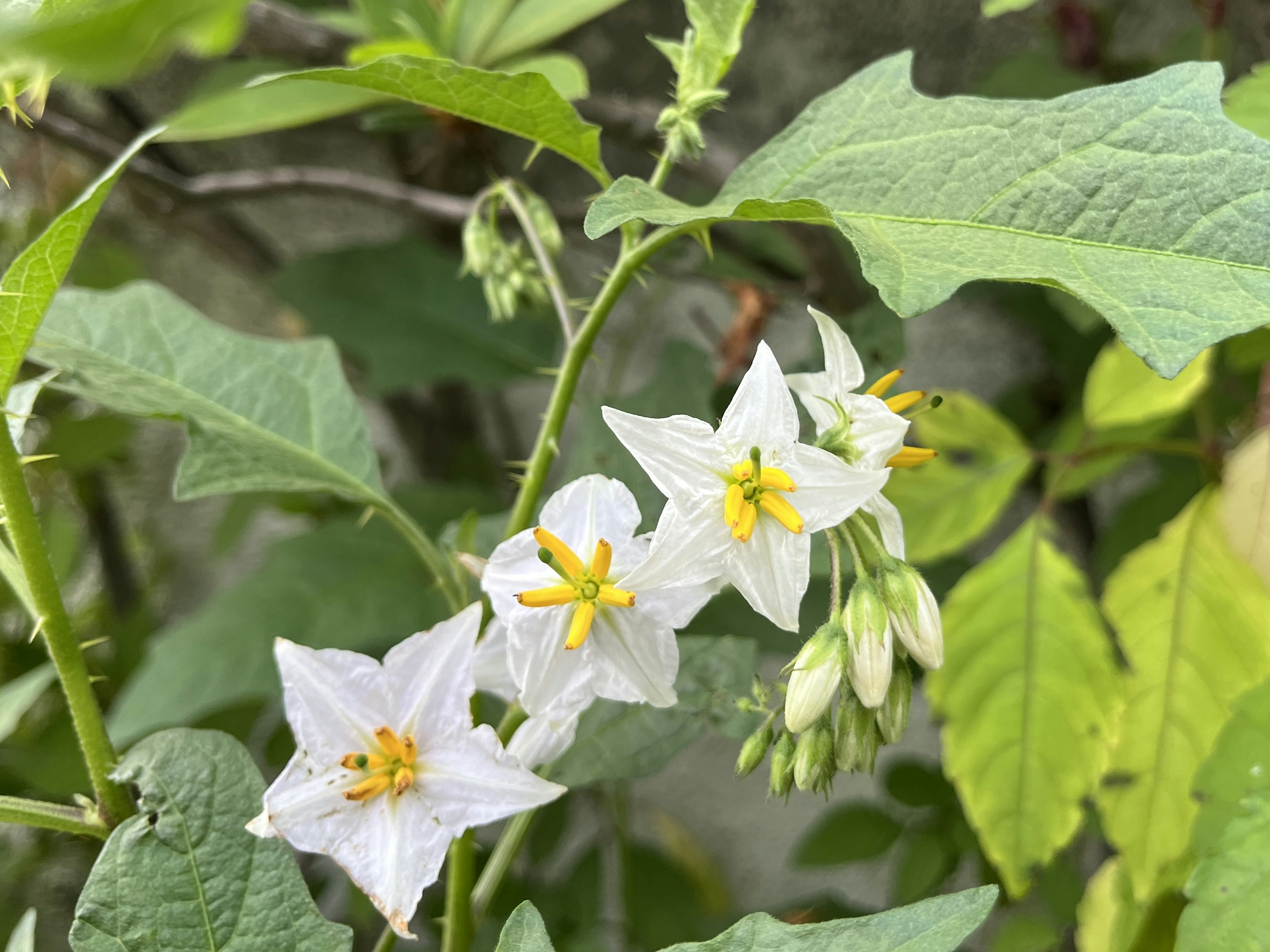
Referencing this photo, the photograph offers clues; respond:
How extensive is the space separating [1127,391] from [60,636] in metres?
0.68

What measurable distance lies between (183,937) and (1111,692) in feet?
1.76

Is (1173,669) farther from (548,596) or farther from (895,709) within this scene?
(548,596)

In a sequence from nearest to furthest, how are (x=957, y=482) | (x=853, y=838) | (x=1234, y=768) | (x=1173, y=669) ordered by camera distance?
1. (x=1234, y=768)
2. (x=1173, y=669)
3. (x=957, y=482)
4. (x=853, y=838)

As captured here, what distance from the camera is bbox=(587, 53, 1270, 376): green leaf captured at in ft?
1.05

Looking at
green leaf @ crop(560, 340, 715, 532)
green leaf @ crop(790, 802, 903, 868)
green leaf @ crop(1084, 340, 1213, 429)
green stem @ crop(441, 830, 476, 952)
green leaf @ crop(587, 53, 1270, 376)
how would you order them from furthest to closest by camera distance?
green leaf @ crop(790, 802, 903, 868), green leaf @ crop(1084, 340, 1213, 429), green leaf @ crop(560, 340, 715, 532), green stem @ crop(441, 830, 476, 952), green leaf @ crop(587, 53, 1270, 376)

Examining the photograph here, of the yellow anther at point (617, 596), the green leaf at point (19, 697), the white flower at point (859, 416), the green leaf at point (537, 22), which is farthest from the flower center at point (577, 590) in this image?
the green leaf at point (537, 22)

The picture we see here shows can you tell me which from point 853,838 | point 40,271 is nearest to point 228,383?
point 40,271

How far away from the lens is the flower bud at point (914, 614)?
0.36 meters

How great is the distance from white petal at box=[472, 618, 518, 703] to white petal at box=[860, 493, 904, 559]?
0.54 feet

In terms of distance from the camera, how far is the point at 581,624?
345 millimetres

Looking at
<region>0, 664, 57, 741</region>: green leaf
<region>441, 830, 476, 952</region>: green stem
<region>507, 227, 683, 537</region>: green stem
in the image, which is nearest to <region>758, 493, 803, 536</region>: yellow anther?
<region>507, 227, 683, 537</region>: green stem

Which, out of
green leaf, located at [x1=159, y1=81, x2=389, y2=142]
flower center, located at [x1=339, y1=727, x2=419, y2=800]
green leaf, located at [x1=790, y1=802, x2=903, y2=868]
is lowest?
green leaf, located at [x1=790, y1=802, x2=903, y2=868]

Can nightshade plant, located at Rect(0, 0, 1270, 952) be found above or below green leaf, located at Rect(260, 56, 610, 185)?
below

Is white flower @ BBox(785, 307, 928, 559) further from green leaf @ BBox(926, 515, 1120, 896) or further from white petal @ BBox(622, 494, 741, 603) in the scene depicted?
green leaf @ BBox(926, 515, 1120, 896)
